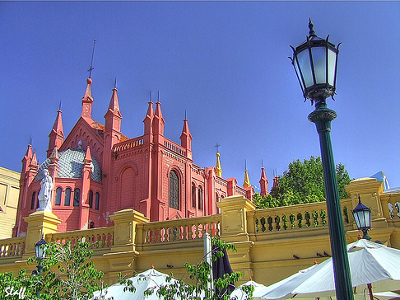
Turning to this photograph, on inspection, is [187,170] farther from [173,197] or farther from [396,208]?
[396,208]

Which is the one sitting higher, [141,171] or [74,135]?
[74,135]

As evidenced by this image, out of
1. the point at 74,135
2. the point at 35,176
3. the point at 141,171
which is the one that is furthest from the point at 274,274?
the point at 74,135

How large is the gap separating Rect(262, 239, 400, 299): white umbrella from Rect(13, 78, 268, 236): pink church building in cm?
2526

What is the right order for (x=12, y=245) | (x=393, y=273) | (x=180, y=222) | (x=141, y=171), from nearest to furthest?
(x=393, y=273) < (x=180, y=222) < (x=12, y=245) < (x=141, y=171)

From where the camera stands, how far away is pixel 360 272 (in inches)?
221

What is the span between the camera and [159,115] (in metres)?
34.6

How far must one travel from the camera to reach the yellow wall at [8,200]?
153 ft

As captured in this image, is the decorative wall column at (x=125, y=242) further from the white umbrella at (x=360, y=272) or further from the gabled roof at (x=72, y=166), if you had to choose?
the gabled roof at (x=72, y=166)

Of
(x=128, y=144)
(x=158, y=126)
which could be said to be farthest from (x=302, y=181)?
(x=128, y=144)

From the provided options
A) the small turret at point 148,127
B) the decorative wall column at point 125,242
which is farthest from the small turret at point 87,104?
the decorative wall column at point 125,242

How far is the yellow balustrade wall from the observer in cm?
1003

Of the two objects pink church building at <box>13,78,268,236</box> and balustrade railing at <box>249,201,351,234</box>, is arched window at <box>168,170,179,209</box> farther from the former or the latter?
balustrade railing at <box>249,201,351,234</box>

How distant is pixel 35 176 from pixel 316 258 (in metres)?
30.9

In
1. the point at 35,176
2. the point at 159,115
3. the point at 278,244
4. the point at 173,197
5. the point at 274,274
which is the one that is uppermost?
the point at 159,115
